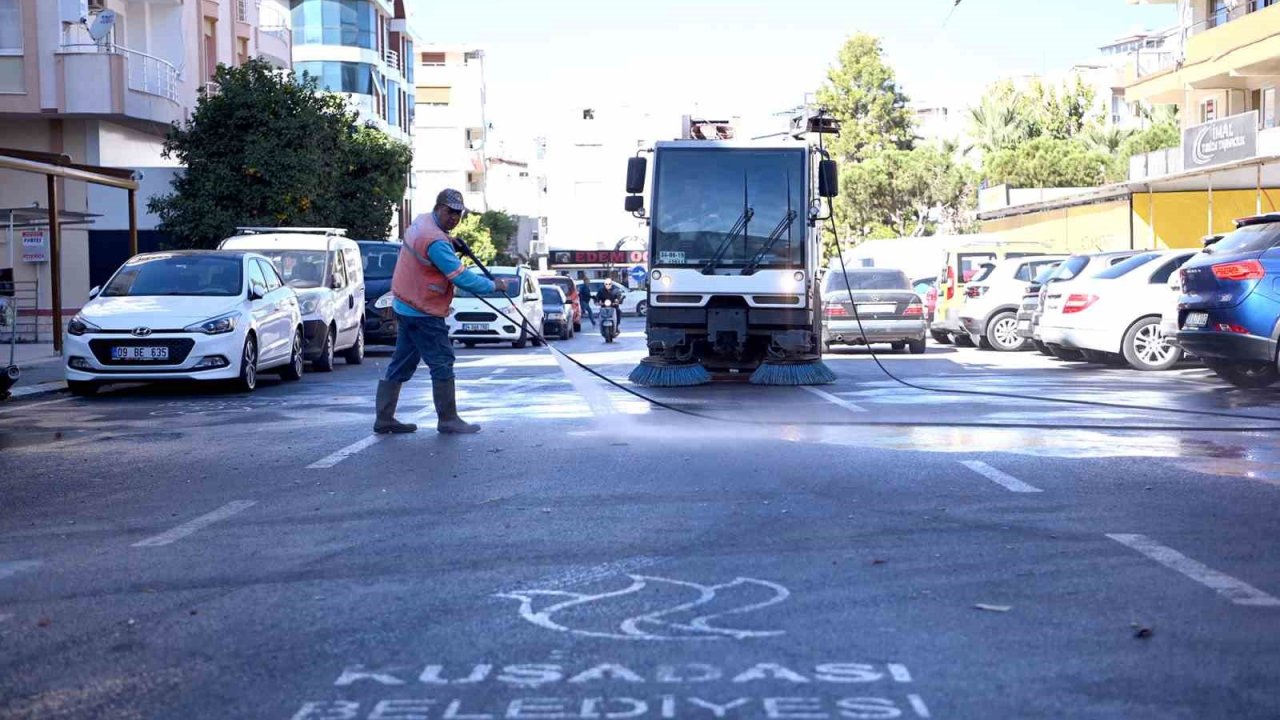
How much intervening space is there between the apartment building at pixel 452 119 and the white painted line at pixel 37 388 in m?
78.9

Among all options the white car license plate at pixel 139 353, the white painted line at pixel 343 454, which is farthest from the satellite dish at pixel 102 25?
the white painted line at pixel 343 454

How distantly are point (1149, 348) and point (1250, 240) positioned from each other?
439 centimetres

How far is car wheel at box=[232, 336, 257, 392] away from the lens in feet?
58.1

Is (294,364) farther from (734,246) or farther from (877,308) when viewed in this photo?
(877,308)

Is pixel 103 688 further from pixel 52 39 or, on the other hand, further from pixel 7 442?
pixel 52 39

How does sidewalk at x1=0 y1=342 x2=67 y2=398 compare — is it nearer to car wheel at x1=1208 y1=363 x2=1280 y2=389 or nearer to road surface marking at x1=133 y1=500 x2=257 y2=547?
road surface marking at x1=133 y1=500 x2=257 y2=547

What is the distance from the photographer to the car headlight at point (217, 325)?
56.5ft

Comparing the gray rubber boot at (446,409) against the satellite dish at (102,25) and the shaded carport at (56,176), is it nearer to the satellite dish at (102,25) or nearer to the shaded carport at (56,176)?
the shaded carport at (56,176)

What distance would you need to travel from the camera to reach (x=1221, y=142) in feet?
109

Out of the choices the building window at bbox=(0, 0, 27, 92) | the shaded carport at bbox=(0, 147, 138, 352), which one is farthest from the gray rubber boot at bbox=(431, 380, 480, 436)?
the building window at bbox=(0, 0, 27, 92)

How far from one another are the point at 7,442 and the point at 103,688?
851 centimetres

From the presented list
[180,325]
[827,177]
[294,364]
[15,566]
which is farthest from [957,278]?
[15,566]

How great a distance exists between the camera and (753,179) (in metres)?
18.4

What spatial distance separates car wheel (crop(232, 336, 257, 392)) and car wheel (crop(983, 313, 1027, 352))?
43.0 ft
